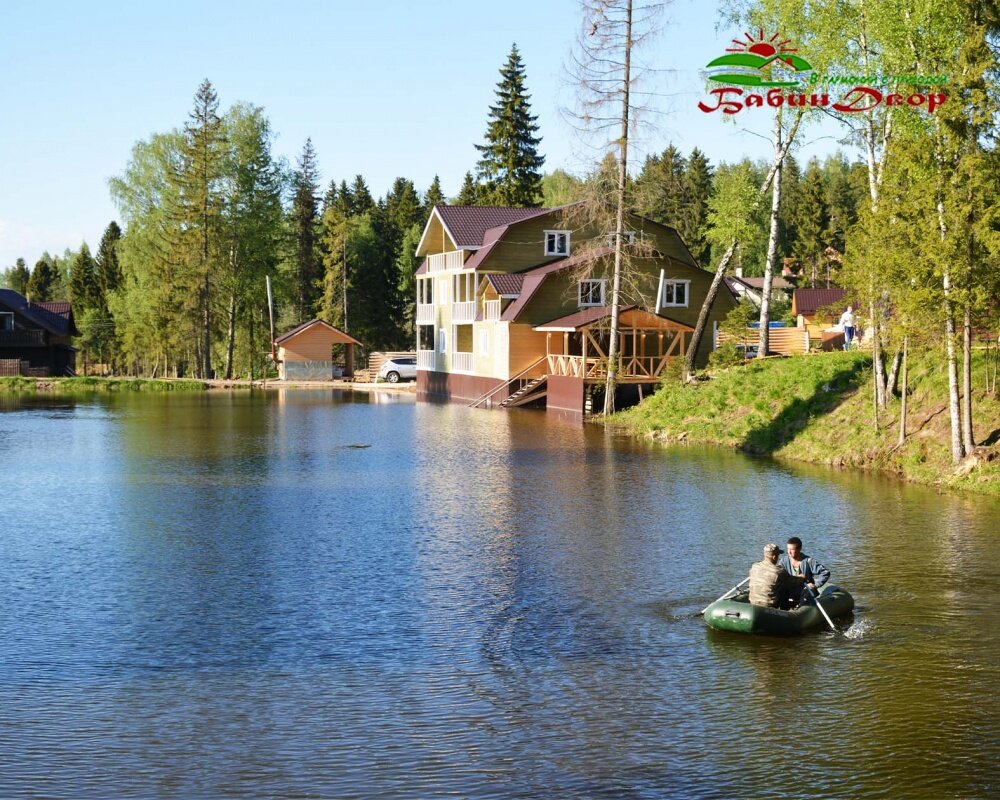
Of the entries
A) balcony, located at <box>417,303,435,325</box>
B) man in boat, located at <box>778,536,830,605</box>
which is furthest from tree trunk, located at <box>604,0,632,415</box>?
man in boat, located at <box>778,536,830,605</box>

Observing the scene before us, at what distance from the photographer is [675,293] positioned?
6372 centimetres

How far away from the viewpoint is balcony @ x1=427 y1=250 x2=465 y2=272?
69875 millimetres

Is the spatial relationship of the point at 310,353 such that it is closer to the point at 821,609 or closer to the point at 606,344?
the point at 606,344

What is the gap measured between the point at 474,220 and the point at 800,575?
55454 mm

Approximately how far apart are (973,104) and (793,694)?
19680mm

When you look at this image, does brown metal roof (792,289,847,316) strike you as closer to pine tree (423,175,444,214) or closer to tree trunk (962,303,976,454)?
pine tree (423,175,444,214)

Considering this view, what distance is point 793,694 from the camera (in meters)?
14.8

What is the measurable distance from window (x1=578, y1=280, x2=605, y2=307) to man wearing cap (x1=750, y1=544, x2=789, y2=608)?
4423cm

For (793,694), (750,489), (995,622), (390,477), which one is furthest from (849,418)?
(793,694)

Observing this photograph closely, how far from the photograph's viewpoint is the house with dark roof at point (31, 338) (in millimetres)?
91963

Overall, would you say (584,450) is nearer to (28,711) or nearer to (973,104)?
(973,104)

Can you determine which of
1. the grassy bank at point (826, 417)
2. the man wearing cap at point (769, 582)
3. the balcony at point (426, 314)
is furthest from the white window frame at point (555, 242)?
the man wearing cap at point (769, 582)

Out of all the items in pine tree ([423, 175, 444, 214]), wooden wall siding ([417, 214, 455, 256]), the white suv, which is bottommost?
the white suv

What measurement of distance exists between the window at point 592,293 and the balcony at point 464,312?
304 inches
